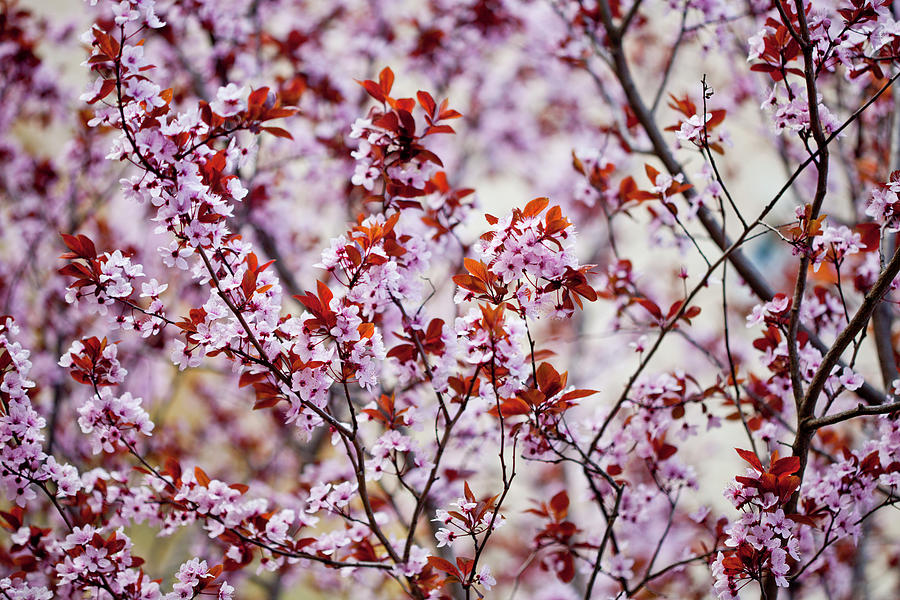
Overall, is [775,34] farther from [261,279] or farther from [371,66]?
[371,66]

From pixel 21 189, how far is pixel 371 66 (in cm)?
161

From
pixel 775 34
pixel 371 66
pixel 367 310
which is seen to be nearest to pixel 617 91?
pixel 371 66

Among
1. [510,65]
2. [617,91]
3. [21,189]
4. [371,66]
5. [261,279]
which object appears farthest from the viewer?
[510,65]

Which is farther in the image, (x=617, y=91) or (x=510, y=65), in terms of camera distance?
(x=510, y=65)

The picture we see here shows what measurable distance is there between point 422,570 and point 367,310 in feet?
1.67

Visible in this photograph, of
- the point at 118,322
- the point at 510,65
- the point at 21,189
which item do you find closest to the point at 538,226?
the point at 118,322

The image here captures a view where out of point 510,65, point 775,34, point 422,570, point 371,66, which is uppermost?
point 510,65

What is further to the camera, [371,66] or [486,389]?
[371,66]

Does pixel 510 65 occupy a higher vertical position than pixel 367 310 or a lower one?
higher

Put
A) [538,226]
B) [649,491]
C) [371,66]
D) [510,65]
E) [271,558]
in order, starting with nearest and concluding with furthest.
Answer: [538,226]
[271,558]
[649,491]
[371,66]
[510,65]

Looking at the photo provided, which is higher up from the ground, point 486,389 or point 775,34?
point 775,34

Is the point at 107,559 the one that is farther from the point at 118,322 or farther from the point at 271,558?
the point at 118,322

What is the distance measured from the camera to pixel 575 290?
1102 mm

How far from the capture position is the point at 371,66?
3115 millimetres
